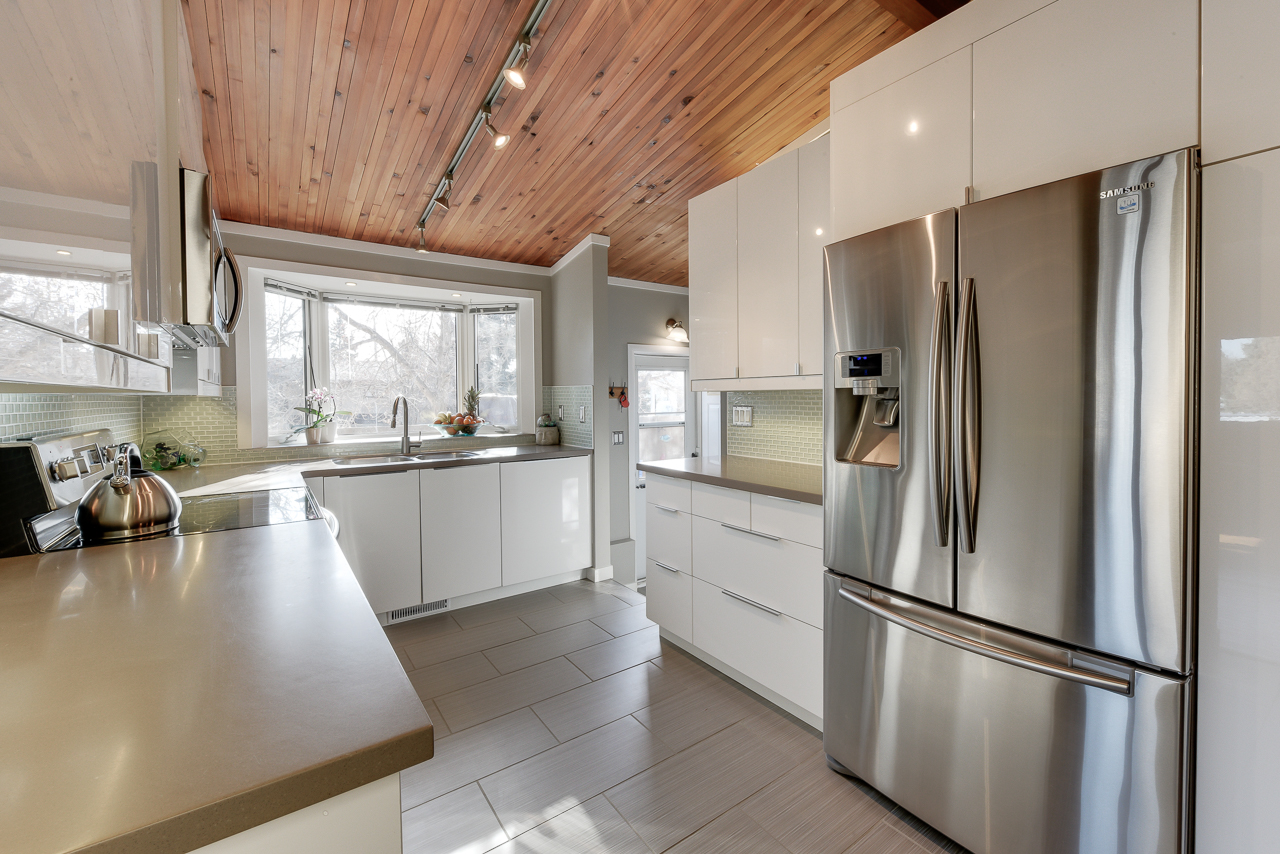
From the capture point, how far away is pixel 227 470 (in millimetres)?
2883

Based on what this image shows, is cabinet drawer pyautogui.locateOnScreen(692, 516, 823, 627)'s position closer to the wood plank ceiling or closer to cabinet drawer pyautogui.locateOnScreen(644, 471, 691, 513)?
cabinet drawer pyautogui.locateOnScreen(644, 471, 691, 513)

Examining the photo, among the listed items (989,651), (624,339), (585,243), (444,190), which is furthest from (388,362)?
(989,651)

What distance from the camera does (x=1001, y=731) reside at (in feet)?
4.41

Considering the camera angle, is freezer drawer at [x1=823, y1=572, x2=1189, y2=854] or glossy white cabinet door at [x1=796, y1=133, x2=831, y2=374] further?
glossy white cabinet door at [x1=796, y1=133, x2=831, y2=374]

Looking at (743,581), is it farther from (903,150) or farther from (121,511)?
(121,511)

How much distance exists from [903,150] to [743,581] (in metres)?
1.66

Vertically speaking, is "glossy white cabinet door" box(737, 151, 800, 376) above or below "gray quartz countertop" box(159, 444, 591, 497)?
above

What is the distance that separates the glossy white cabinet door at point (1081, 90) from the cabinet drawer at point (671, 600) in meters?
1.98

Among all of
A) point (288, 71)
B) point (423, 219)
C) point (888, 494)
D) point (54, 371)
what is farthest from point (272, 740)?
point (423, 219)

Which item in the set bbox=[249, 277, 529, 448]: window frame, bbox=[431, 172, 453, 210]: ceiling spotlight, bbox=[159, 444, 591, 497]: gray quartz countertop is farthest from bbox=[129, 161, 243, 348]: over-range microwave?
bbox=[249, 277, 529, 448]: window frame

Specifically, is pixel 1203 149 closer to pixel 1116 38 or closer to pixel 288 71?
pixel 1116 38

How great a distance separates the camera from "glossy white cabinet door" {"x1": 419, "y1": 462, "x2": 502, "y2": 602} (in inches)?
126

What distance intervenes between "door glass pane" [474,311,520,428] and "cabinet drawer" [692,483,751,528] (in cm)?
228

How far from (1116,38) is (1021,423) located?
0.90 m
